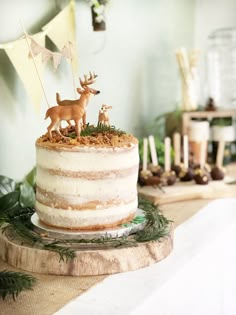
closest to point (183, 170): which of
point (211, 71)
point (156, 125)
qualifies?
point (156, 125)

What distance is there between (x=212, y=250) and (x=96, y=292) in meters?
0.38

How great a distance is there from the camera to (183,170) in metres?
1.93

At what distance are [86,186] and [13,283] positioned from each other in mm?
242

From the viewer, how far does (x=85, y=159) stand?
3.96 feet

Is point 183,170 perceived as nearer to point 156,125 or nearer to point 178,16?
point 156,125

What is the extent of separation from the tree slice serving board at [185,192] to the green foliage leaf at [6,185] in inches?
16.5

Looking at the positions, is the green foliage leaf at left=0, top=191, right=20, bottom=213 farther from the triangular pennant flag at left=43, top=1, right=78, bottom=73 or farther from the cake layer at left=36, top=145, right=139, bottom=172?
the triangular pennant flag at left=43, top=1, right=78, bottom=73

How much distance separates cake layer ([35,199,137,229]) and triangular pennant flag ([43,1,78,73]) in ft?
1.98

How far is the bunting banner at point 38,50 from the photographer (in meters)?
1.53

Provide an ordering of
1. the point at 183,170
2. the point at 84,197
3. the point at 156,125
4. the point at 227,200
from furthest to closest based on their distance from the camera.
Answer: the point at 156,125 < the point at 183,170 < the point at 227,200 < the point at 84,197

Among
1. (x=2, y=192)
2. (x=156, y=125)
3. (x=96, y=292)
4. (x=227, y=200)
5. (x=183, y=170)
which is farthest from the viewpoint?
(x=156, y=125)

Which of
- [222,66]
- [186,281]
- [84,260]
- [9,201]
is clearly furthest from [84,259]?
[222,66]

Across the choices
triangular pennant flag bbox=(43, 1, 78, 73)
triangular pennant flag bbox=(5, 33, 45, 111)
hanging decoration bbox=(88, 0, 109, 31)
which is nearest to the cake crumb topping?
triangular pennant flag bbox=(5, 33, 45, 111)

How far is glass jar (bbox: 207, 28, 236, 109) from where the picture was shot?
2.36 m
